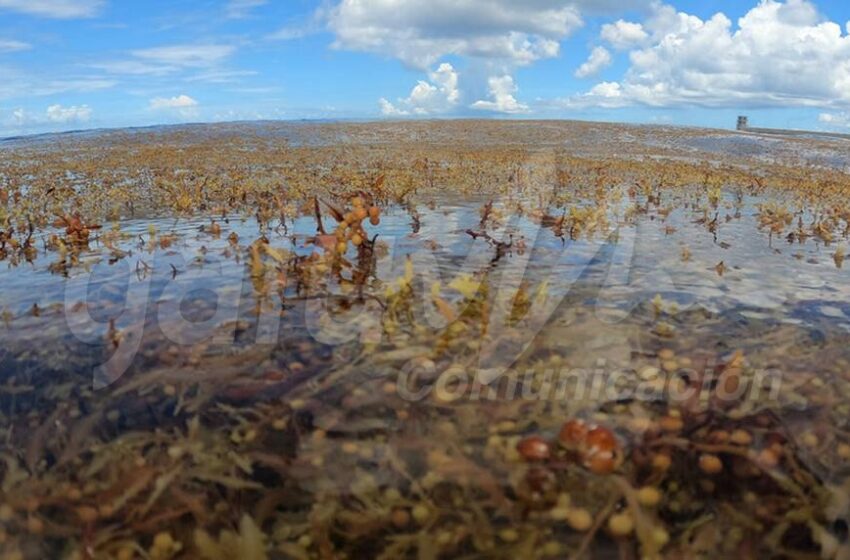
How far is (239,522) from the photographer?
425cm

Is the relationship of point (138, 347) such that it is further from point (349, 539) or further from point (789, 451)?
point (789, 451)

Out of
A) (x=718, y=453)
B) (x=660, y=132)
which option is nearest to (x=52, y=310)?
(x=718, y=453)

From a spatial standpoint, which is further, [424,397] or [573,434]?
[424,397]

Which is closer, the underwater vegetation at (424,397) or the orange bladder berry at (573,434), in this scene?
the underwater vegetation at (424,397)

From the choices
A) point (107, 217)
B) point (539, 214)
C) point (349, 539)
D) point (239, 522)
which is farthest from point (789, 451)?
point (107, 217)

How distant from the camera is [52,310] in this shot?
8.15 metres

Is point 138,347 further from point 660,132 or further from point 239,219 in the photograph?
point 660,132

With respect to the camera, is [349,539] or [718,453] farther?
[718,453]

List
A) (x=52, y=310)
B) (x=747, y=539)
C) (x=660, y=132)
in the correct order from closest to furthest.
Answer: (x=747, y=539)
(x=52, y=310)
(x=660, y=132)

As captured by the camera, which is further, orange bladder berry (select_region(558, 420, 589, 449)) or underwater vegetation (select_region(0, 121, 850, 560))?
orange bladder berry (select_region(558, 420, 589, 449))

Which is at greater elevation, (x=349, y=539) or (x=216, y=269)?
(x=216, y=269)

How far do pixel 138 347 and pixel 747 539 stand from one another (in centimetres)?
628

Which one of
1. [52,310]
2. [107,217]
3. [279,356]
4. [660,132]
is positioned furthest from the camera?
[660,132]

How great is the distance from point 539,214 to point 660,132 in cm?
4777
